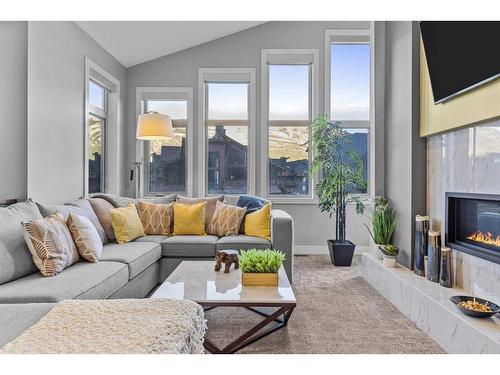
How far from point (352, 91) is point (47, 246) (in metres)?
4.29

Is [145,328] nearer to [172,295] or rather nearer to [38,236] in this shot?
[172,295]

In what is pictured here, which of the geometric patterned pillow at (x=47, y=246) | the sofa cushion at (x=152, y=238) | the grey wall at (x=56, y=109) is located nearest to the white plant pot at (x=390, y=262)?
the sofa cushion at (x=152, y=238)

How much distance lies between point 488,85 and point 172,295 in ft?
7.11

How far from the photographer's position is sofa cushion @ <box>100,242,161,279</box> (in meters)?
2.60

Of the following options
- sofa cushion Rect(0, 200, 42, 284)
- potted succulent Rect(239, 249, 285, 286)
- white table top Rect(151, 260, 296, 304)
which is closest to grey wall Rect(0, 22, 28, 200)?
sofa cushion Rect(0, 200, 42, 284)

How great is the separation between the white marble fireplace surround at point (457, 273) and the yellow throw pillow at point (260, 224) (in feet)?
3.90

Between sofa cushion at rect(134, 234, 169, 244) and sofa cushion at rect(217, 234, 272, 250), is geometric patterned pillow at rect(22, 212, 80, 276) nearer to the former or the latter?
sofa cushion at rect(134, 234, 169, 244)

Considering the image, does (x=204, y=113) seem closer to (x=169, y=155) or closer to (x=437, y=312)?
(x=169, y=155)

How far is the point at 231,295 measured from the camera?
1.92 metres

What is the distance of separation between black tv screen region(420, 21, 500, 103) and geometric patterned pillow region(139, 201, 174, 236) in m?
2.71

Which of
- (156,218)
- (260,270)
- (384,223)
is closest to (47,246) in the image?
(260,270)

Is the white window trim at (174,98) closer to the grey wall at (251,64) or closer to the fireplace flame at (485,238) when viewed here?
the grey wall at (251,64)

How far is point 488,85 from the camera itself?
6.70 feet

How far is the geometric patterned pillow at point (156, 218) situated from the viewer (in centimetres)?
369
